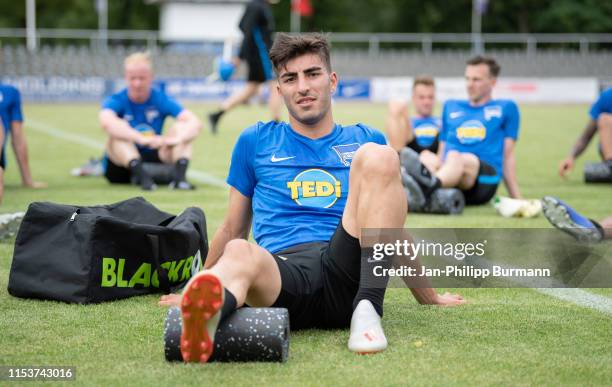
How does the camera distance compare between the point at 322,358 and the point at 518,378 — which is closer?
the point at 518,378

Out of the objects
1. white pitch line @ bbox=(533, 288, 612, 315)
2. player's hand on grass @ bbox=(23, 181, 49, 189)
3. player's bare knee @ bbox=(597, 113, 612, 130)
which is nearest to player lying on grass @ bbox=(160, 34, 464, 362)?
white pitch line @ bbox=(533, 288, 612, 315)

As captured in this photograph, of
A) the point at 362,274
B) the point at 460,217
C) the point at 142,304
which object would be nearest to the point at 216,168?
the point at 460,217

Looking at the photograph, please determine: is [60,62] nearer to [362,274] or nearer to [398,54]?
[398,54]

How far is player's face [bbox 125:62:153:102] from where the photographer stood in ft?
31.4

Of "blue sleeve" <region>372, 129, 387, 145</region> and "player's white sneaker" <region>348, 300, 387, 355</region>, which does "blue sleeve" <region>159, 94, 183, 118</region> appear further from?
"player's white sneaker" <region>348, 300, 387, 355</region>

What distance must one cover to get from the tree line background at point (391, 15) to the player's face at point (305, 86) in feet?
164

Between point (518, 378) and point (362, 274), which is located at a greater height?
point (362, 274)

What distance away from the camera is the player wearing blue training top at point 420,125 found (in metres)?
9.72

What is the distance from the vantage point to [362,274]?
3994mm

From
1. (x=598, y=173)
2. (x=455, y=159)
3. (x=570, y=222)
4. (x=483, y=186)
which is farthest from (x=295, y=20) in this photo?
(x=570, y=222)

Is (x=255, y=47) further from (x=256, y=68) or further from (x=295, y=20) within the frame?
(x=295, y=20)

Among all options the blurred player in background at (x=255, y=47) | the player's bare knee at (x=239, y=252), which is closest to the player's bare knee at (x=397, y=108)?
the player's bare knee at (x=239, y=252)

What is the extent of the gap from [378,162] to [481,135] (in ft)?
17.8

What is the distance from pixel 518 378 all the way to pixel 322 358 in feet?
2.55
